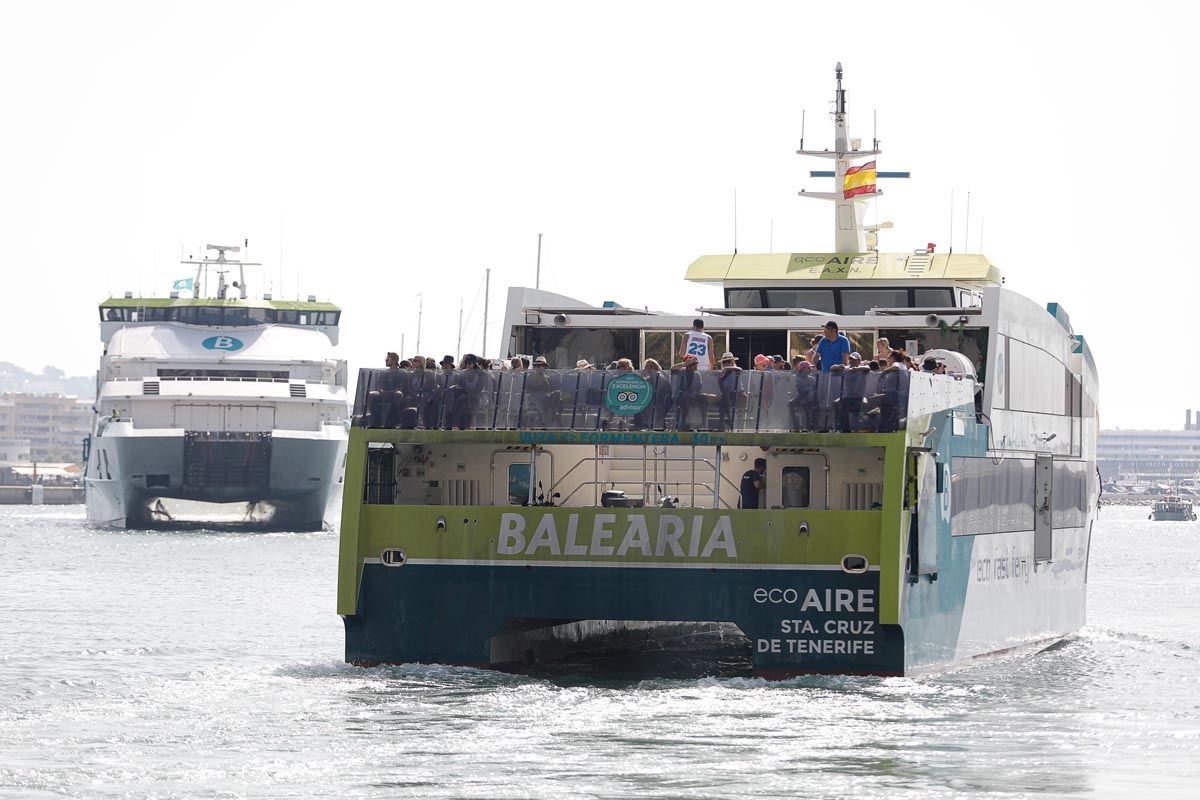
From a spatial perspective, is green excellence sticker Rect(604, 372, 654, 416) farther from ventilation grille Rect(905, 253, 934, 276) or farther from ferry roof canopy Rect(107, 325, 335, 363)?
ferry roof canopy Rect(107, 325, 335, 363)

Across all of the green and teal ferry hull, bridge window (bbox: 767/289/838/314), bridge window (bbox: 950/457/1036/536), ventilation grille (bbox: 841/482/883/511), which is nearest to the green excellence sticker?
the green and teal ferry hull

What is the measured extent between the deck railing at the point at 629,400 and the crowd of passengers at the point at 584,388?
1cm

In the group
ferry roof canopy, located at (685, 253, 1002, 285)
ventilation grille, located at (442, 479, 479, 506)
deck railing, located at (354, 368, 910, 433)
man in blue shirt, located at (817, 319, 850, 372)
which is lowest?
ventilation grille, located at (442, 479, 479, 506)

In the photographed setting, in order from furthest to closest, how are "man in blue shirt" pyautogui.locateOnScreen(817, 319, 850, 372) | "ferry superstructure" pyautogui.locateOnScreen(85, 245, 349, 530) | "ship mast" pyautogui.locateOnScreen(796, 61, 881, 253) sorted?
"ferry superstructure" pyautogui.locateOnScreen(85, 245, 349, 530) → "ship mast" pyautogui.locateOnScreen(796, 61, 881, 253) → "man in blue shirt" pyautogui.locateOnScreen(817, 319, 850, 372)

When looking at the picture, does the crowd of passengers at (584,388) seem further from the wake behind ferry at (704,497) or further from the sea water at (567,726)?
the sea water at (567,726)

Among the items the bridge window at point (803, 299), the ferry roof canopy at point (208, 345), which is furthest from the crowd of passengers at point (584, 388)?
the ferry roof canopy at point (208, 345)

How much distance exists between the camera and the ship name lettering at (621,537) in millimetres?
Answer: 21297

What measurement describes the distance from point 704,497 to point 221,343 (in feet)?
178

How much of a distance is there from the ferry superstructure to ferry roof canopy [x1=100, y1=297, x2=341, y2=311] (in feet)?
0.12

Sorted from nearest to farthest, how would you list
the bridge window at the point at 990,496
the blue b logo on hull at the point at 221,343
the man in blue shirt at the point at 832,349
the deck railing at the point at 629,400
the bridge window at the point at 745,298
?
1. the deck railing at the point at 629,400
2. the man in blue shirt at the point at 832,349
3. the bridge window at the point at 990,496
4. the bridge window at the point at 745,298
5. the blue b logo on hull at the point at 221,343

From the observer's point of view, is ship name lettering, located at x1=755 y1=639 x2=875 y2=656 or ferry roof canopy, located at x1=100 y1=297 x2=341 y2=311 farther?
ferry roof canopy, located at x1=100 y1=297 x2=341 y2=311

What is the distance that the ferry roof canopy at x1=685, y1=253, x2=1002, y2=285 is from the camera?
97.4 ft

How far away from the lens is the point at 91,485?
272ft

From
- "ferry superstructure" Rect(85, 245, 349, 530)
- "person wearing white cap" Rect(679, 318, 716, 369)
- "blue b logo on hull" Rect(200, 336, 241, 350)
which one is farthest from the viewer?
"blue b logo on hull" Rect(200, 336, 241, 350)
